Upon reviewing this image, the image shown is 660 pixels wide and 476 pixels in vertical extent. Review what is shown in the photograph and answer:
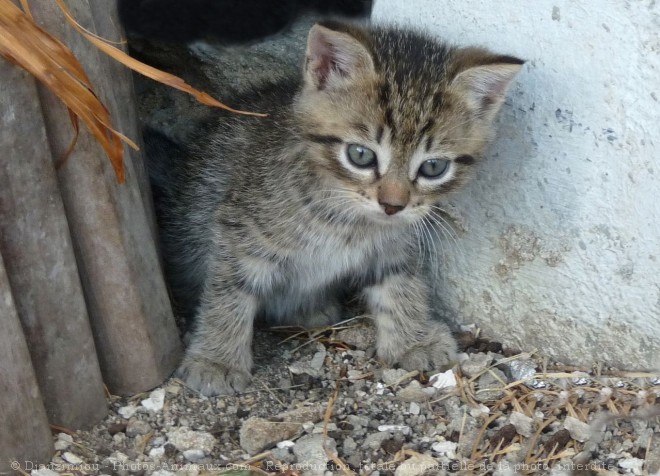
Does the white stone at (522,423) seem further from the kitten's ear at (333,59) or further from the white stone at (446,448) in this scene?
the kitten's ear at (333,59)

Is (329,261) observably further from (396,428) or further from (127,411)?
(127,411)

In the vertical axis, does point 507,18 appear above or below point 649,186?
above

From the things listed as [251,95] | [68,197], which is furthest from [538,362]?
[68,197]

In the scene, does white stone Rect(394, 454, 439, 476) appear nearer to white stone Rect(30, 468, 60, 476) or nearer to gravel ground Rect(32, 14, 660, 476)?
gravel ground Rect(32, 14, 660, 476)

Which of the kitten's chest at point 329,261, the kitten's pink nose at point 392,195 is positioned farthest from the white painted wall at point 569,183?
the kitten's pink nose at point 392,195

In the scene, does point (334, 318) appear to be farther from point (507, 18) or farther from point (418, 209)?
point (507, 18)

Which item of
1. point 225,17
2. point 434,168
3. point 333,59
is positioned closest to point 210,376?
point 434,168

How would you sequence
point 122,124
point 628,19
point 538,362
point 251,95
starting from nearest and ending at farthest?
point 628,19, point 122,124, point 538,362, point 251,95
